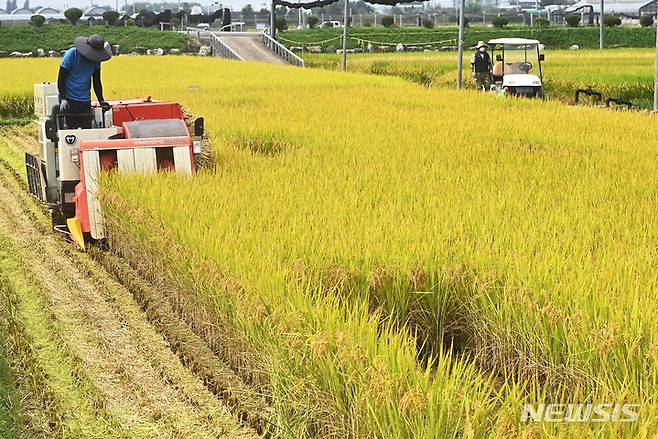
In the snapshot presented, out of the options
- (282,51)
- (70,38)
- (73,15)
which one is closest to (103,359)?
(282,51)

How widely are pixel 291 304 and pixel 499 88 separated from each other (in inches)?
556

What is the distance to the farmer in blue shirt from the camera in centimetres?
784

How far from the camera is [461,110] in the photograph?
13.5 meters

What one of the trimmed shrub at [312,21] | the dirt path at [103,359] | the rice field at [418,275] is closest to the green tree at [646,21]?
the trimmed shrub at [312,21]

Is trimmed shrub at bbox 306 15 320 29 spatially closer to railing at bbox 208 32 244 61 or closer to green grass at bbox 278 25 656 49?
green grass at bbox 278 25 656 49

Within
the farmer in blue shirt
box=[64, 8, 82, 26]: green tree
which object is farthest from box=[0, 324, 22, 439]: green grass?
box=[64, 8, 82, 26]: green tree

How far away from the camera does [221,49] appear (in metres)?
40.4

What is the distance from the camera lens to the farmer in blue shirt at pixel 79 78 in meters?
7.84

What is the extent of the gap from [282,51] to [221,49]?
130 inches

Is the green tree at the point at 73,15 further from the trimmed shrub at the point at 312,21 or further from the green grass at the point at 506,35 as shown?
the trimmed shrub at the point at 312,21

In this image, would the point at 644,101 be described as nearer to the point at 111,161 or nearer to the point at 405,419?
the point at 111,161

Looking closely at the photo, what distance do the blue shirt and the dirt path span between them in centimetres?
134

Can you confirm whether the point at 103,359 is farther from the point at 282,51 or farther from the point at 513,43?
the point at 282,51

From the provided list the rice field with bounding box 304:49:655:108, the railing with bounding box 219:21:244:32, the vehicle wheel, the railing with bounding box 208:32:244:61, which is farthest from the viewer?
the railing with bounding box 219:21:244:32
